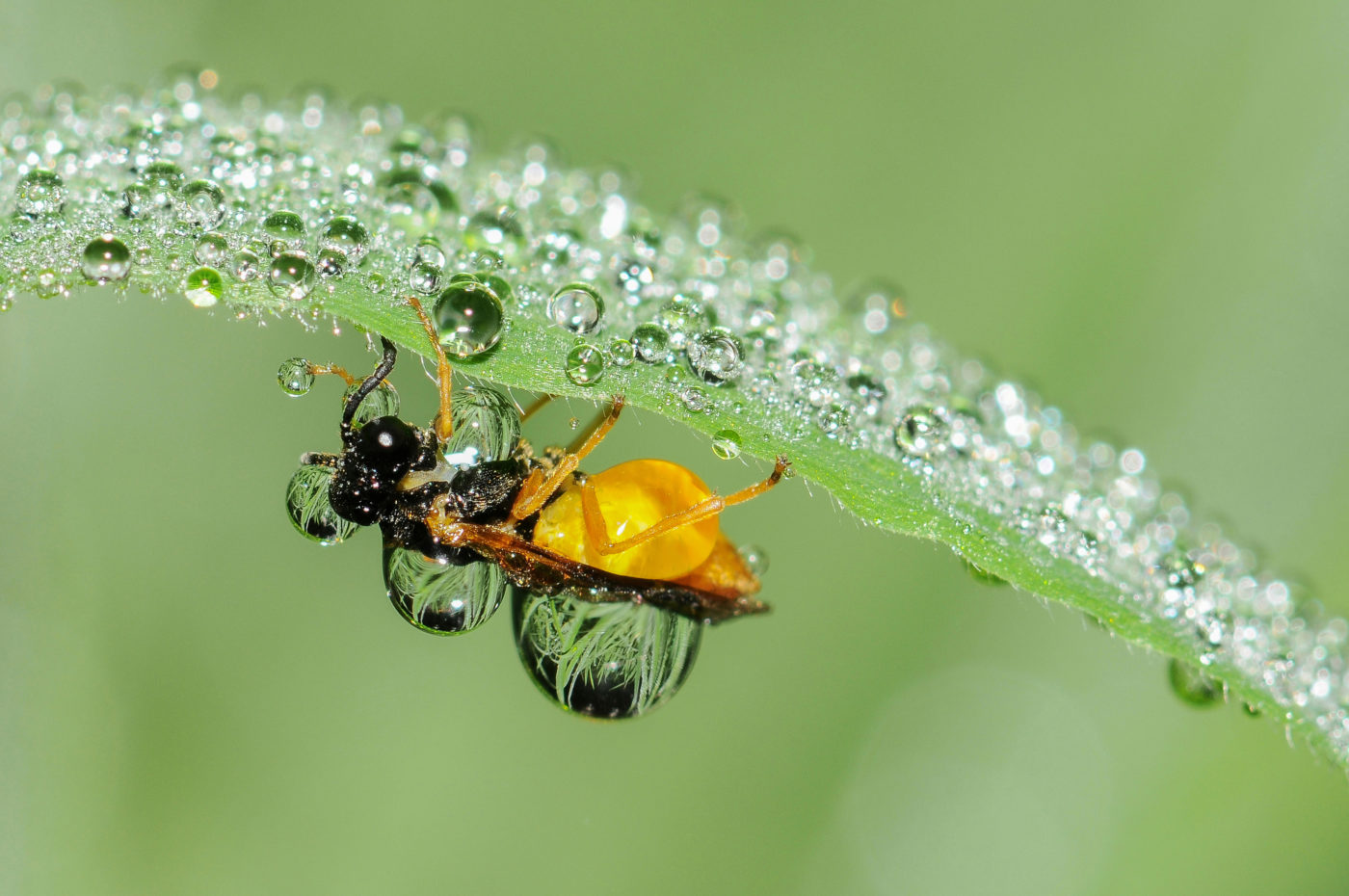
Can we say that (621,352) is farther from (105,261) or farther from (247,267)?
(105,261)

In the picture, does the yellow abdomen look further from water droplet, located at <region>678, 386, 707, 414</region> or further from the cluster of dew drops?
water droplet, located at <region>678, 386, 707, 414</region>

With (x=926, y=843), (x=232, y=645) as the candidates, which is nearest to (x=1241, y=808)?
(x=926, y=843)

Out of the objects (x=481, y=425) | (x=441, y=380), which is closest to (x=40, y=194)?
(x=441, y=380)

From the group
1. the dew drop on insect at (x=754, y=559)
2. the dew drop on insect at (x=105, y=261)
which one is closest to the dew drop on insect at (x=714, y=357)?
the dew drop on insect at (x=105, y=261)

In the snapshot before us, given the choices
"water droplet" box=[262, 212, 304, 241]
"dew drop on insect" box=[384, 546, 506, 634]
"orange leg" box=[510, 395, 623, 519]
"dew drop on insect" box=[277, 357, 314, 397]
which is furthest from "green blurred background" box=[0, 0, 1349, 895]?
"water droplet" box=[262, 212, 304, 241]

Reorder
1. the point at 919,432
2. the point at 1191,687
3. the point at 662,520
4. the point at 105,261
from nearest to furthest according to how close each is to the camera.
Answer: the point at 105,261
the point at 919,432
the point at 1191,687
the point at 662,520

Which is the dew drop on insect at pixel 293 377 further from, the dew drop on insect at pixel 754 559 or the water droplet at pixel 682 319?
the dew drop on insect at pixel 754 559
